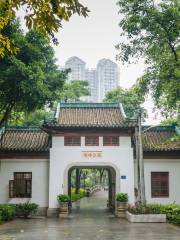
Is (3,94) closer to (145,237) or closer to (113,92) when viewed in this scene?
(145,237)

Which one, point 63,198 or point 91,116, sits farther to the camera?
point 91,116

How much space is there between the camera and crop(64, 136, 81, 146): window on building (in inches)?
891

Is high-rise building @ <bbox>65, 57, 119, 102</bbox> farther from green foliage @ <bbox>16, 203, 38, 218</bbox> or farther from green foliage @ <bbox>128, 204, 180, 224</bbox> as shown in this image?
green foliage @ <bbox>128, 204, 180, 224</bbox>

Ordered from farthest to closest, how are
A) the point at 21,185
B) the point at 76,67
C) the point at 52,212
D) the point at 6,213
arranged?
1. the point at 76,67
2. the point at 21,185
3. the point at 52,212
4. the point at 6,213

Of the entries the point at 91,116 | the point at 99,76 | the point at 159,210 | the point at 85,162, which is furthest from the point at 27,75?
the point at 99,76

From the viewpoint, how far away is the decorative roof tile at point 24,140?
75.2ft

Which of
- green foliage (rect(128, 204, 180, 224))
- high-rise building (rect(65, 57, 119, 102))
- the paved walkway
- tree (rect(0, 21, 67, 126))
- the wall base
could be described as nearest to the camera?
the paved walkway

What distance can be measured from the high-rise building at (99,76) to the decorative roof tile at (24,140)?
413ft

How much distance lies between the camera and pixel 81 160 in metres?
22.4

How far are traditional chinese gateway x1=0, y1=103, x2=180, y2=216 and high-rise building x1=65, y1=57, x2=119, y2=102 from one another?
129 m

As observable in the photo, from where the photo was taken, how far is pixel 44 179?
2305cm

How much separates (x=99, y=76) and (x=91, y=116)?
136446mm

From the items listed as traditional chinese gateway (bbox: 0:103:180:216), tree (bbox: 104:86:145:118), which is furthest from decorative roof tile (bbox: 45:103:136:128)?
tree (bbox: 104:86:145:118)

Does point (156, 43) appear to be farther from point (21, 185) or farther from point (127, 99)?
point (127, 99)
